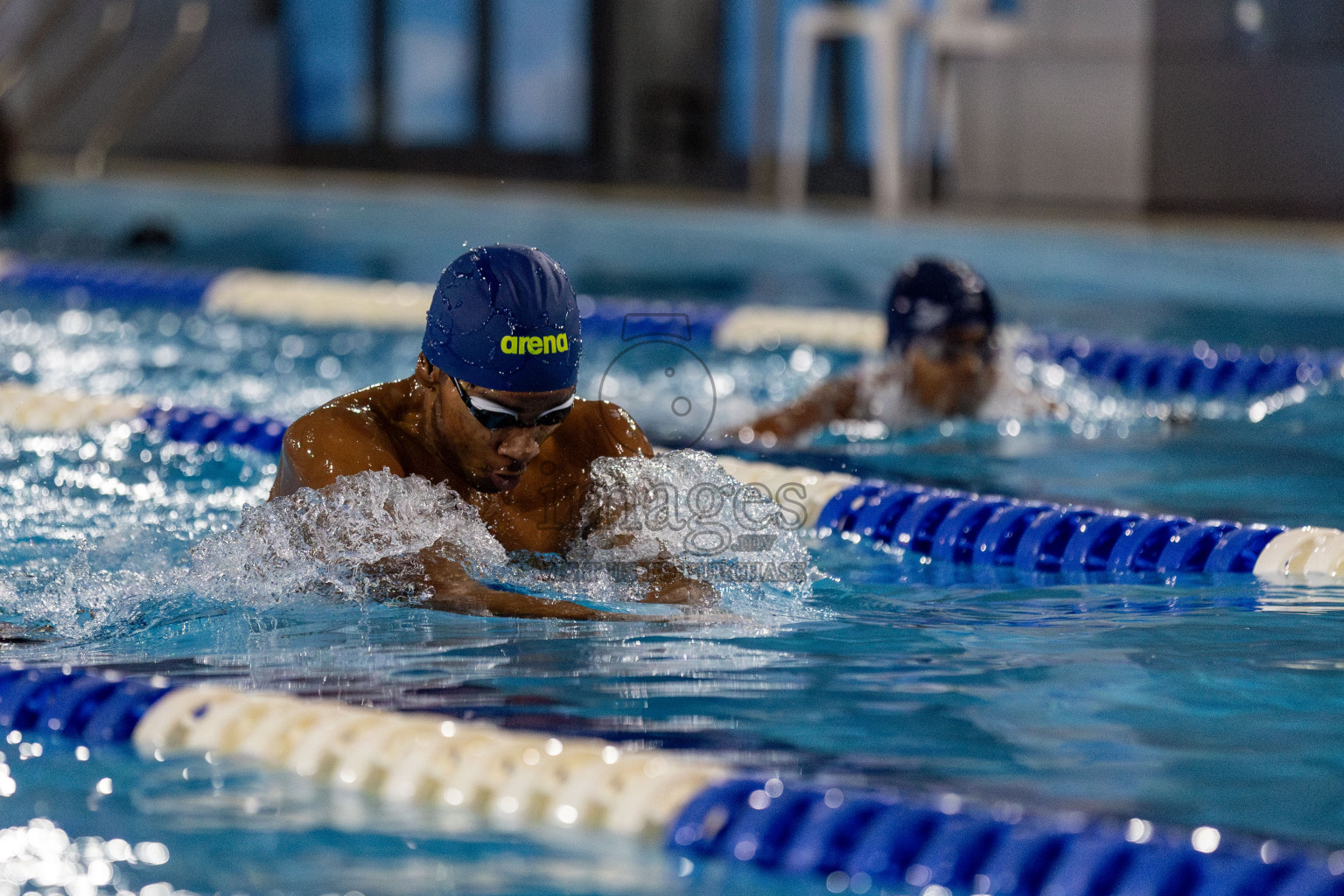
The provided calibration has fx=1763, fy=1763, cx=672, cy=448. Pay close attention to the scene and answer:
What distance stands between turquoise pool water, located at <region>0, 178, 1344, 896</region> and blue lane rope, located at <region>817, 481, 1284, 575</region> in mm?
114

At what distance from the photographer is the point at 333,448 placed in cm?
295

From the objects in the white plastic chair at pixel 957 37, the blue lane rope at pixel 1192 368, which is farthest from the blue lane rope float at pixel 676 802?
the white plastic chair at pixel 957 37

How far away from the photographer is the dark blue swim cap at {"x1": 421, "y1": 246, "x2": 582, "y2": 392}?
2.83m

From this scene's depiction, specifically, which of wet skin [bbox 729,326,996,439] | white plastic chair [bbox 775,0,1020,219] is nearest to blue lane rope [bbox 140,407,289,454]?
wet skin [bbox 729,326,996,439]

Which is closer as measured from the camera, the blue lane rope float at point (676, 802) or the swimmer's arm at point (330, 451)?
the blue lane rope float at point (676, 802)

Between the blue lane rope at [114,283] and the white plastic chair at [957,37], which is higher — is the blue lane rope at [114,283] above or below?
below

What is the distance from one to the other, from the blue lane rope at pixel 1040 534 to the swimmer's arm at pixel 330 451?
121cm

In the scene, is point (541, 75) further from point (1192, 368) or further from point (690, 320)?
point (1192, 368)

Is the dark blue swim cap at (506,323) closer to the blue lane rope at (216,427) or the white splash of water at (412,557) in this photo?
the white splash of water at (412,557)

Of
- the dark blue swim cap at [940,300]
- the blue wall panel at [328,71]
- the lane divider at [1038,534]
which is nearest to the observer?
the lane divider at [1038,534]

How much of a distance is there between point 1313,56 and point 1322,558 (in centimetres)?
647

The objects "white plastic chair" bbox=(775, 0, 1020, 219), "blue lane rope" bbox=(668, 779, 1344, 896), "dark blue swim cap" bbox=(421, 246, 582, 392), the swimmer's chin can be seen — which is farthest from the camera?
"white plastic chair" bbox=(775, 0, 1020, 219)

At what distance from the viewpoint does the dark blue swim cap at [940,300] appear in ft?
16.1

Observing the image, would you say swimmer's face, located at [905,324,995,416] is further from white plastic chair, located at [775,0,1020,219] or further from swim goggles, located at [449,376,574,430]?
white plastic chair, located at [775,0,1020,219]
